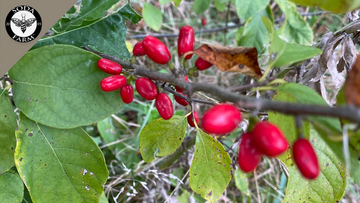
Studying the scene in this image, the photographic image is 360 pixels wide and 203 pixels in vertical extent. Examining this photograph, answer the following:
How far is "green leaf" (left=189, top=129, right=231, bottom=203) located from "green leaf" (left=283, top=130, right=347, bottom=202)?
0.42 metres

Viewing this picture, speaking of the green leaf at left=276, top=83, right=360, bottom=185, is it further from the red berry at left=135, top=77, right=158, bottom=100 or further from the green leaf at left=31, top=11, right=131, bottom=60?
the green leaf at left=31, top=11, right=131, bottom=60

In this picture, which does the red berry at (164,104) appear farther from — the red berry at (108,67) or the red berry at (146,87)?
the red berry at (108,67)

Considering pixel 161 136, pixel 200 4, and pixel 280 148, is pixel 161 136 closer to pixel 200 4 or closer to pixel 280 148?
pixel 280 148

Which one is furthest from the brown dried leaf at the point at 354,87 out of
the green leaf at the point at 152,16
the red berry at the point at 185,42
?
the green leaf at the point at 152,16

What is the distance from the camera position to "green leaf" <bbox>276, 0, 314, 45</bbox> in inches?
120

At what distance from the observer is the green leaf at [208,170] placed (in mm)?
1583

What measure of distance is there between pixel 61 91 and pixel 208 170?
0.97 meters

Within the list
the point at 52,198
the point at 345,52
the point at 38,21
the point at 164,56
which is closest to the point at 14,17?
the point at 38,21

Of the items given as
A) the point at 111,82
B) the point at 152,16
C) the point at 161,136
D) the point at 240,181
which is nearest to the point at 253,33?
the point at 152,16

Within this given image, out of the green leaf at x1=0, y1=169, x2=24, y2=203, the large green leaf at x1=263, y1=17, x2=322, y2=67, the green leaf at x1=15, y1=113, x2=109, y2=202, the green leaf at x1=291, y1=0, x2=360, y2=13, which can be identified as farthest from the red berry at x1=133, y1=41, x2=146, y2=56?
the green leaf at x1=0, y1=169, x2=24, y2=203

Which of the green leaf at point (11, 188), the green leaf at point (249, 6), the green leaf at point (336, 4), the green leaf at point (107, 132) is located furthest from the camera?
the green leaf at point (107, 132)

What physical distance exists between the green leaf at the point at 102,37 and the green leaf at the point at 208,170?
2.37 ft

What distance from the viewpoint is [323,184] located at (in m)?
1.59

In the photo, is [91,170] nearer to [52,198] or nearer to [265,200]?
[52,198]
